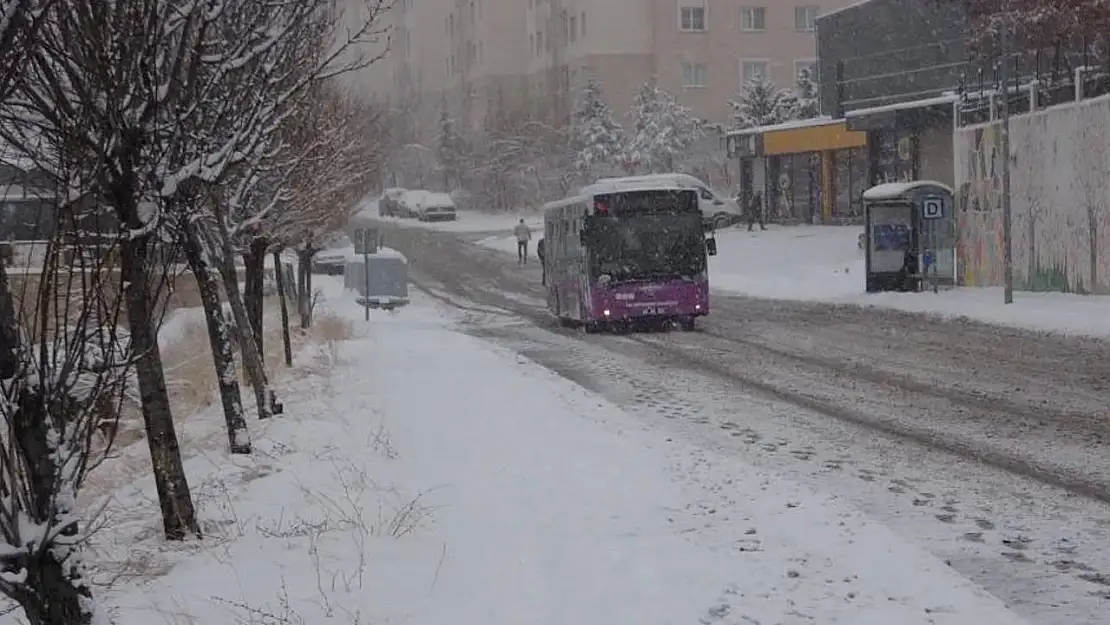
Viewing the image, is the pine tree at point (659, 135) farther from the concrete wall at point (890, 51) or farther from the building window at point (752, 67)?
the concrete wall at point (890, 51)

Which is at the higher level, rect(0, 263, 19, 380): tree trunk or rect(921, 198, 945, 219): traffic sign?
rect(921, 198, 945, 219): traffic sign

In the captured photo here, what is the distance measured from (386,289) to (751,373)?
18.7m

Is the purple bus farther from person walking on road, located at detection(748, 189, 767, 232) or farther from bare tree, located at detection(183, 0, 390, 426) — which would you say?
person walking on road, located at detection(748, 189, 767, 232)

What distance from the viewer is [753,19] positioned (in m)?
83.3

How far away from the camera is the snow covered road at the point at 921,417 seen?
814cm

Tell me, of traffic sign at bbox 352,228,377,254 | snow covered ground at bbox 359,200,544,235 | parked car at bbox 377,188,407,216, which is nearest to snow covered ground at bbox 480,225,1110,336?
snow covered ground at bbox 359,200,544,235

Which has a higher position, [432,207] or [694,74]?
[694,74]

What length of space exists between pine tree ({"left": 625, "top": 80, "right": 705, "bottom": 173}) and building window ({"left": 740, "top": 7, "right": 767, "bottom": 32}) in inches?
513

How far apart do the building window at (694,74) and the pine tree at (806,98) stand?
49.6 ft

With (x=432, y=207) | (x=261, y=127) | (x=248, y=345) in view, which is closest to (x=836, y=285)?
(x=248, y=345)

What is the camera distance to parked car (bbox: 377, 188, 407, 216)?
85.6 metres

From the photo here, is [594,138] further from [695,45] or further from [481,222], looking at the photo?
[695,45]

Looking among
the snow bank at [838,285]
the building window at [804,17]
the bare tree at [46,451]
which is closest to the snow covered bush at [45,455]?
the bare tree at [46,451]

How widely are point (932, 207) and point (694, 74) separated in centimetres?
5439
